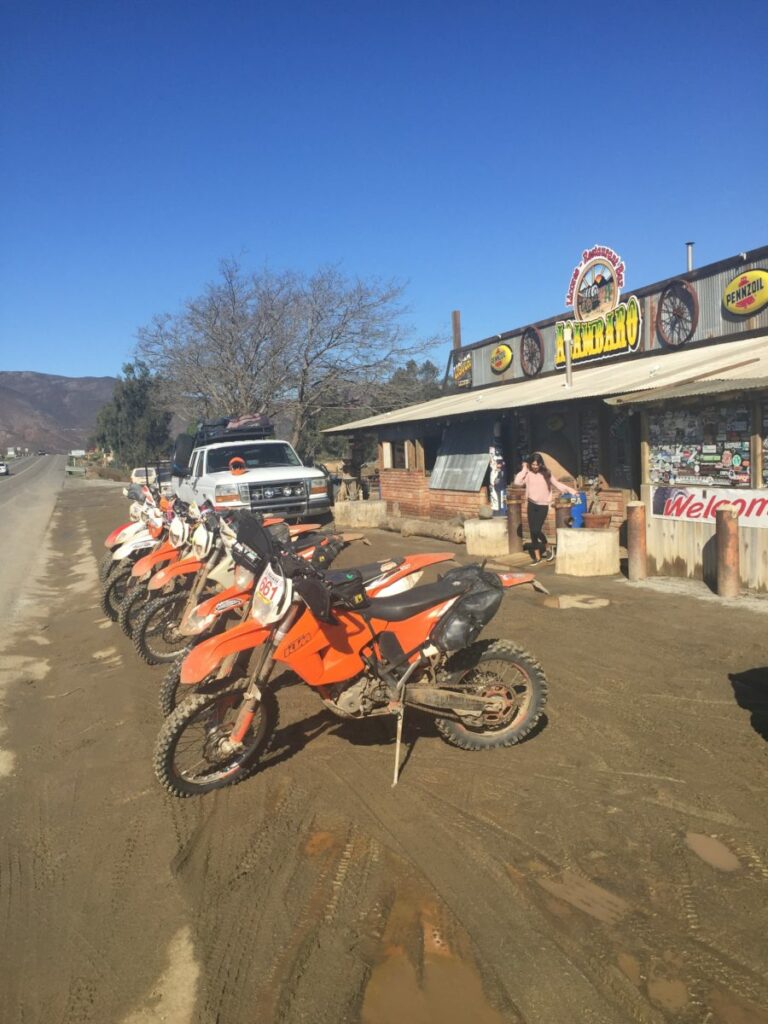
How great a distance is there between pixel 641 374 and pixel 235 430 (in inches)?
330

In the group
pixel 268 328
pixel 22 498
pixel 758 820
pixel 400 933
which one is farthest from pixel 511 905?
pixel 22 498

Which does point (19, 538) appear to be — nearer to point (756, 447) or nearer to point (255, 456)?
point (255, 456)

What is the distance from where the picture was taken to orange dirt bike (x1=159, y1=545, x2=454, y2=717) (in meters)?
4.46

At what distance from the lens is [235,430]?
53.5 feet

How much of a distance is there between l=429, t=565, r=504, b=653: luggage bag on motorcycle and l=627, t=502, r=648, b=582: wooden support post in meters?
5.14

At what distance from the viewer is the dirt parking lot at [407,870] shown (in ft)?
8.62

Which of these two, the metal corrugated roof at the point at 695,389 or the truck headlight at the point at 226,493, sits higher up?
the metal corrugated roof at the point at 695,389

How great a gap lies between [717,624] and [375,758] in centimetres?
402

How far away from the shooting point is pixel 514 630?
7.06m

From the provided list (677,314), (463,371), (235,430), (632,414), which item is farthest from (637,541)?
(463,371)

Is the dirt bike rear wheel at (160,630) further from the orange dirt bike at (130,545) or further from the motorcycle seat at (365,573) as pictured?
the motorcycle seat at (365,573)

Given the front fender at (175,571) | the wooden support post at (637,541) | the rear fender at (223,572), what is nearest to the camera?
the rear fender at (223,572)

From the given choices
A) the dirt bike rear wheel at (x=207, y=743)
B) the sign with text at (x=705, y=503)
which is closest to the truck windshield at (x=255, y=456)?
the sign with text at (x=705, y=503)

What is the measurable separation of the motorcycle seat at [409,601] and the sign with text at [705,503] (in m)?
5.02
